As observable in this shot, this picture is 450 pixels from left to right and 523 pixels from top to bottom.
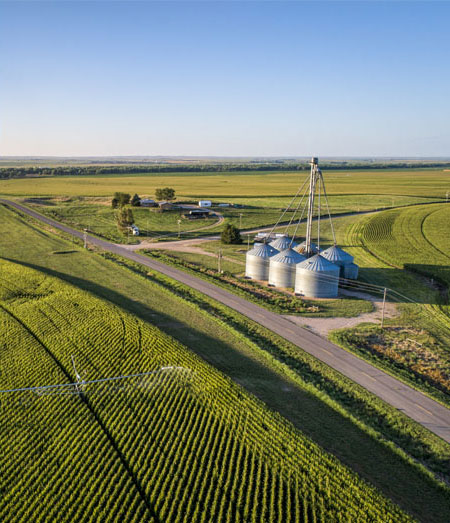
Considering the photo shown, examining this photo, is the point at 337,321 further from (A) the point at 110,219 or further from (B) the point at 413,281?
(A) the point at 110,219

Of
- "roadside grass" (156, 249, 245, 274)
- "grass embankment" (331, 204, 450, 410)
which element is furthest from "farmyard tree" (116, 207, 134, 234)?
"grass embankment" (331, 204, 450, 410)

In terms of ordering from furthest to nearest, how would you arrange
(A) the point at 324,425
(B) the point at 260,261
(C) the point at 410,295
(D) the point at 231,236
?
(D) the point at 231,236, (B) the point at 260,261, (C) the point at 410,295, (A) the point at 324,425

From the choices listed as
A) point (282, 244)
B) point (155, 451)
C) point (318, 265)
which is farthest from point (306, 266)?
point (155, 451)

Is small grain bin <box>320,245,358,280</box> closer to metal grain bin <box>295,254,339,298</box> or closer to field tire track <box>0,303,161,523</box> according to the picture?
metal grain bin <box>295,254,339,298</box>

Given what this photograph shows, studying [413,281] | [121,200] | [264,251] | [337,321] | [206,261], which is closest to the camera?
[337,321]

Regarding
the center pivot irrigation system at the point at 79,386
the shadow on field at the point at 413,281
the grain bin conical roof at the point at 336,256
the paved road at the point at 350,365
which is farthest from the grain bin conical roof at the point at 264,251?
the center pivot irrigation system at the point at 79,386
